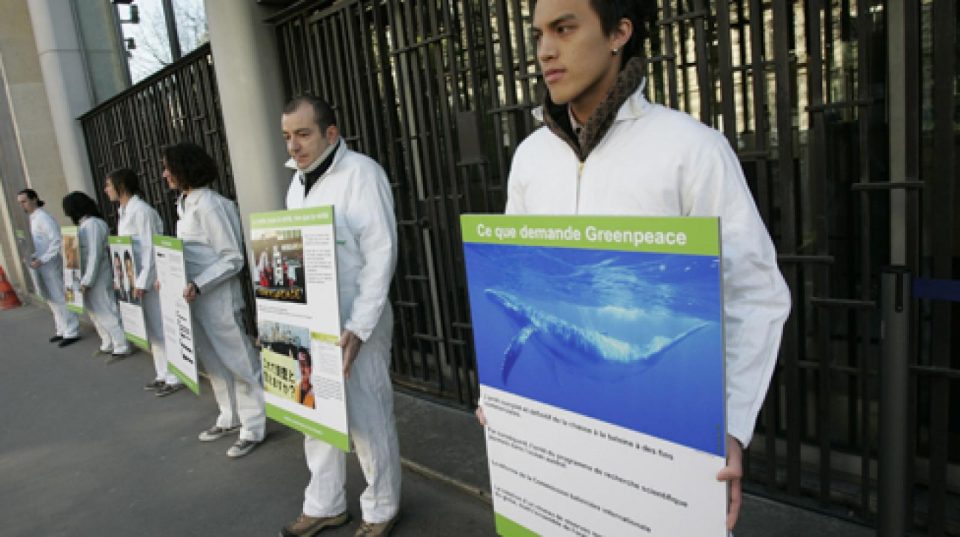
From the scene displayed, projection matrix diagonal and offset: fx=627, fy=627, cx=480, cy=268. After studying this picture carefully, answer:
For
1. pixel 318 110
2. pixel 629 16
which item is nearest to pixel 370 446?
pixel 318 110

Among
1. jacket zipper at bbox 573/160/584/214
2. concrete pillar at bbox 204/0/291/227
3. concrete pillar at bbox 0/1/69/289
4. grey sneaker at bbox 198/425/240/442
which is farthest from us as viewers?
concrete pillar at bbox 0/1/69/289

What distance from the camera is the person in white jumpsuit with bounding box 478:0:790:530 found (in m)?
1.37

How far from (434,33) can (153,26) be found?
22.5 feet

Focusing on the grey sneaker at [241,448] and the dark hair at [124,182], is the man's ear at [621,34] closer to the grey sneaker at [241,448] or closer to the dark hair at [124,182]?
the grey sneaker at [241,448]

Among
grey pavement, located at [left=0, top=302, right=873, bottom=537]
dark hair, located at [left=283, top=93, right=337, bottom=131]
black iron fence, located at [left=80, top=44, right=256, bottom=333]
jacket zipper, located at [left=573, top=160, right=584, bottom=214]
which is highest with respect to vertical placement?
black iron fence, located at [left=80, top=44, right=256, bottom=333]

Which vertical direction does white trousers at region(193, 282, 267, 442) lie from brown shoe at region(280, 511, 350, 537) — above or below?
above

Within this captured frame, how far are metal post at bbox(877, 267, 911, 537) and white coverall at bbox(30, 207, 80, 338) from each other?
951cm

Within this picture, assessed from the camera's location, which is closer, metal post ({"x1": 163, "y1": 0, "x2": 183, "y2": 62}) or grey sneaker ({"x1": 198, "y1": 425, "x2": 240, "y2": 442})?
grey sneaker ({"x1": 198, "y1": 425, "x2": 240, "y2": 442})

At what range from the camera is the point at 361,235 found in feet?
9.26

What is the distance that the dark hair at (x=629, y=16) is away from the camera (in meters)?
1.47

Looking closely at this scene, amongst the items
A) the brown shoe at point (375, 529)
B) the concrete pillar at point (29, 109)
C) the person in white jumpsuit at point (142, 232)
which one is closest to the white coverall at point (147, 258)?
the person in white jumpsuit at point (142, 232)

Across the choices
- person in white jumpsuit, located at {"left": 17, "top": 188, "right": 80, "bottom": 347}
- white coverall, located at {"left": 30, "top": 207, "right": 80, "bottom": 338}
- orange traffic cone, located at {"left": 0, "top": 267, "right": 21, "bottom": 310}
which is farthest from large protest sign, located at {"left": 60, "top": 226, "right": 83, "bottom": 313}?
orange traffic cone, located at {"left": 0, "top": 267, "right": 21, "bottom": 310}

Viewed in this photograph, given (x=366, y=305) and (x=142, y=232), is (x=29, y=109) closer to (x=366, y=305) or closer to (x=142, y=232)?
(x=142, y=232)

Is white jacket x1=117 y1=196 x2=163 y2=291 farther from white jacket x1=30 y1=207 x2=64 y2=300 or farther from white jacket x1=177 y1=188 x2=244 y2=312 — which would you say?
white jacket x1=30 y1=207 x2=64 y2=300
